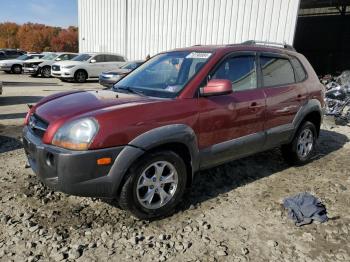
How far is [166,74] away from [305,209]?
→ 2.16m

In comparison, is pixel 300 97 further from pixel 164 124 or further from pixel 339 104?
pixel 339 104

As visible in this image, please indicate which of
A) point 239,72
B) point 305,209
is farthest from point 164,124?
point 305,209

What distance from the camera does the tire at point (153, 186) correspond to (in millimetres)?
3375

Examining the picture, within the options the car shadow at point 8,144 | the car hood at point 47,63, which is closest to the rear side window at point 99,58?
the car hood at point 47,63

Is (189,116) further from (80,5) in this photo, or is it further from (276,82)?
(80,5)

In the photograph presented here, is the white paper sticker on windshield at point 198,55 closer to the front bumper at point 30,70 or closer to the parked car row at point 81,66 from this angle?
the parked car row at point 81,66

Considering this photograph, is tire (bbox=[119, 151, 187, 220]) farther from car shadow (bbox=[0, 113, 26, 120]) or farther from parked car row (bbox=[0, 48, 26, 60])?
parked car row (bbox=[0, 48, 26, 60])

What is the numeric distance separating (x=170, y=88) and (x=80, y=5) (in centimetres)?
2383

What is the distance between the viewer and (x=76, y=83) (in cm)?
1836

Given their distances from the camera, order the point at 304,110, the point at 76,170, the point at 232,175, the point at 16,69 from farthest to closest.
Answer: the point at 16,69 < the point at 304,110 < the point at 232,175 < the point at 76,170

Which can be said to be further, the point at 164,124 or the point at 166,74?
the point at 166,74

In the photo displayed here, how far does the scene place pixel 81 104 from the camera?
3539 millimetres

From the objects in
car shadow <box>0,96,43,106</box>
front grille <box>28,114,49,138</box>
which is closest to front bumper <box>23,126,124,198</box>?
front grille <box>28,114,49,138</box>

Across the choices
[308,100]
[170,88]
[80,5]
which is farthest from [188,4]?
[170,88]
